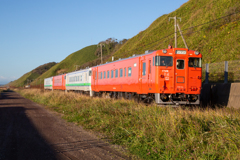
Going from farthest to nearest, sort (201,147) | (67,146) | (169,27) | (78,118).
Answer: (169,27), (78,118), (67,146), (201,147)

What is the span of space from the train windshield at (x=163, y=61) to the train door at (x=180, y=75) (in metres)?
0.36

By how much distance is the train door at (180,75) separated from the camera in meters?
13.2

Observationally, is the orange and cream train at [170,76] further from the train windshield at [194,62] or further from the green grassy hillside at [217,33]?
the green grassy hillside at [217,33]

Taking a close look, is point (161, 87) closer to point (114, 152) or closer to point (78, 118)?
point (78, 118)

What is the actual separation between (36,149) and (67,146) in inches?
29.7

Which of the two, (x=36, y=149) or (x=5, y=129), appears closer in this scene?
(x=36, y=149)

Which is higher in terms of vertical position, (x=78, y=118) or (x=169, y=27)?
(x=169, y=27)

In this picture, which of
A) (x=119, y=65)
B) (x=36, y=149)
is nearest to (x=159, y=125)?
(x=36, y=149)

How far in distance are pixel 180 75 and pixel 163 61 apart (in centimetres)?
113

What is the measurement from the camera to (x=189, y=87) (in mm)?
13312

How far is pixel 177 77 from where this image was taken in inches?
527

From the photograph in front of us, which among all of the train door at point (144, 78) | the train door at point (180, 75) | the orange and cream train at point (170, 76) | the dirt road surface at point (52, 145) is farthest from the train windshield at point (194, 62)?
the dirt road surface at point (52, 145)

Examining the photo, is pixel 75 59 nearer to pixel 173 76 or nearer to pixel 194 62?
pixel 194 62

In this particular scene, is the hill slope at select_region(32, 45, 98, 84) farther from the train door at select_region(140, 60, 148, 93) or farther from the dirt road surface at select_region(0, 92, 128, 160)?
the dirt road surface at select_region(0, 92, 128, 160)
